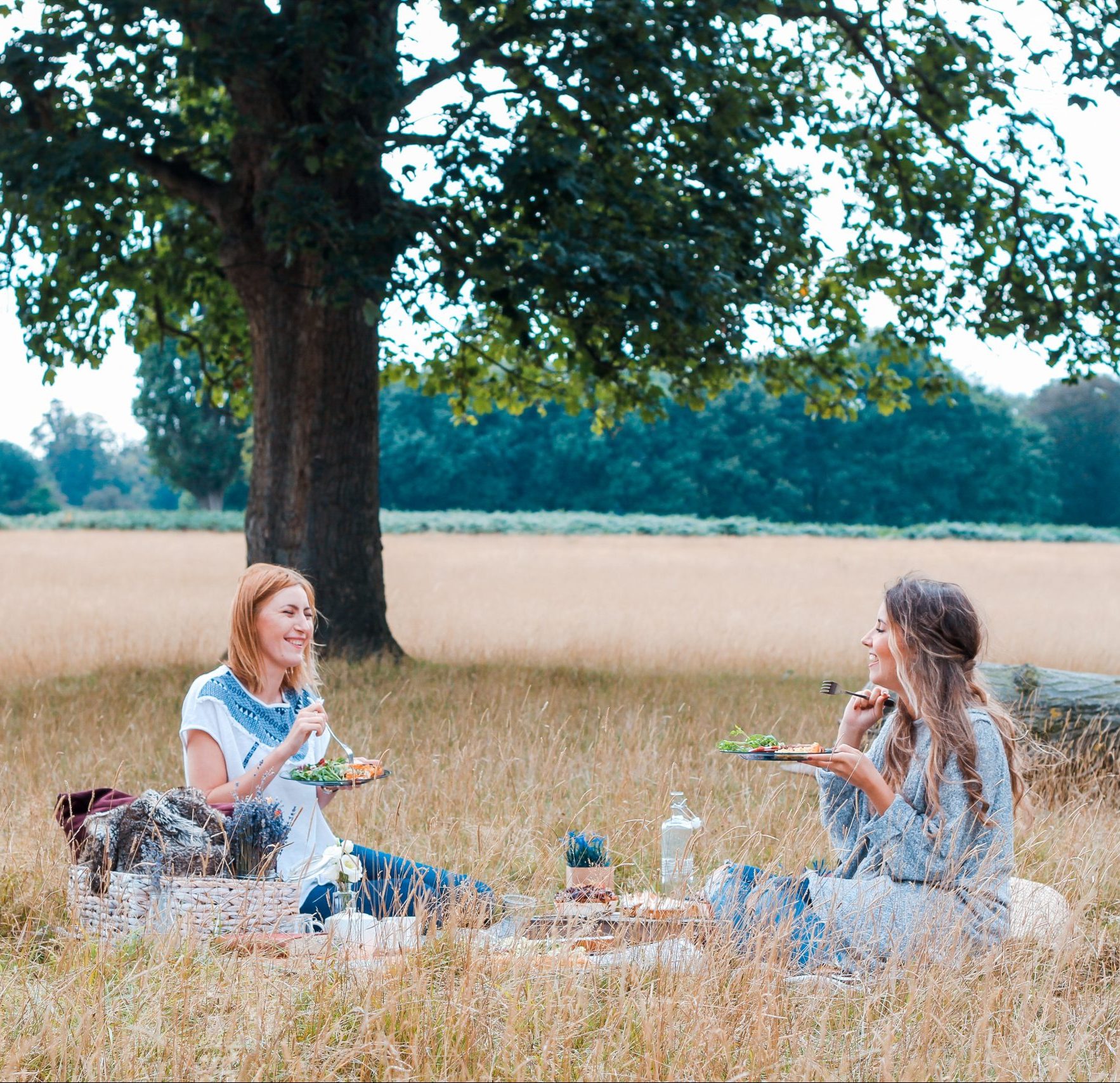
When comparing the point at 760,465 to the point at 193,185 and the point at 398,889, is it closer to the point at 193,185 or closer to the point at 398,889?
the point at 193,185

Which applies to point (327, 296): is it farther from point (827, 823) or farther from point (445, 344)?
point (827, 823)

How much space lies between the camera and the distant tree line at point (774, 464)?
6888 cm

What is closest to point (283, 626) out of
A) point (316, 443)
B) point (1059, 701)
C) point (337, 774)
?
point (337, 774)

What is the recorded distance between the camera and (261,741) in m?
5.21

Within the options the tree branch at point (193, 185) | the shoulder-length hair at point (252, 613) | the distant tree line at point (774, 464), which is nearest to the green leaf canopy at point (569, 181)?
the tree branch at point (193, 185)

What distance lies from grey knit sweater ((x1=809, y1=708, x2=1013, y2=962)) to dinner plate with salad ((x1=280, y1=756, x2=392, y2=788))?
5.14 ft

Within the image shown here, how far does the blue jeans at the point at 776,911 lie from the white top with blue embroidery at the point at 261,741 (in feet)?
4.75

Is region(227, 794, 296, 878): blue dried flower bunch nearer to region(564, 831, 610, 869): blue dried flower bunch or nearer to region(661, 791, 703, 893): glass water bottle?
region(564, 831, 610, 869): blue dried flower bunch

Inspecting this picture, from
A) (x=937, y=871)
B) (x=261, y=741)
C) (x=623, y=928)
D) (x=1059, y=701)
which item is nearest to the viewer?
(x=937, y=871)

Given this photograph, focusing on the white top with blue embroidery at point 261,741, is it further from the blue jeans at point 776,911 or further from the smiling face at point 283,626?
the blue jeans at point 776,911

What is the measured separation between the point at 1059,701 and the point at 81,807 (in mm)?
5828

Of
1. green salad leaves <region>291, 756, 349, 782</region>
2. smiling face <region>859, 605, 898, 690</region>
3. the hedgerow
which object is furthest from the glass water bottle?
the hedgerow

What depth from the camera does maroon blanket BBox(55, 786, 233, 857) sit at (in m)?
5.00

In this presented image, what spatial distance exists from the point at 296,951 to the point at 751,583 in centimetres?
2489
